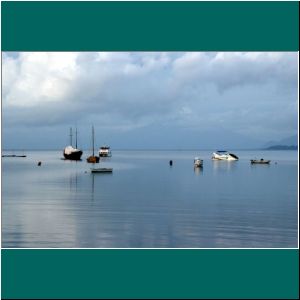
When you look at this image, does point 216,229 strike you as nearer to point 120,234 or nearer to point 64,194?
point 120,234

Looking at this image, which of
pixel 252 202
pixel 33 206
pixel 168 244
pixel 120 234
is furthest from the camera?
pixel 252 202

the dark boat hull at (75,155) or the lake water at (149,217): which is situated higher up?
the dark boat hull at (75,155)

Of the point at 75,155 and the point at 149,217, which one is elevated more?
the point at 75,155

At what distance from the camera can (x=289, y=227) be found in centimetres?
1283

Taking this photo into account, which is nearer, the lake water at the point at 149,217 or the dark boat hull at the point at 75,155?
the lake water at the point at 149,217

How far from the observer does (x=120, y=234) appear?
1136 centimetres

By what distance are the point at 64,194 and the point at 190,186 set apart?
792cm

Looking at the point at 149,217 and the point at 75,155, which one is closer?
the point at 149,217

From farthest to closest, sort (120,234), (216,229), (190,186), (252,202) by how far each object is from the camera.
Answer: (190,186), (252,202), (216,229), (120,234)

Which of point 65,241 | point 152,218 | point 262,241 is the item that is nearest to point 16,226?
point 65,241

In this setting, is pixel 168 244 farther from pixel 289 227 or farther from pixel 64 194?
pixel 64 194

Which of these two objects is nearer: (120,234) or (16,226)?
(120,234)

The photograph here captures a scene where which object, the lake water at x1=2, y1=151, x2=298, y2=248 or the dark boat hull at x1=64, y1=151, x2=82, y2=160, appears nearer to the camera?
the lake water at x1=2, y1=151, x2=298, y2=248

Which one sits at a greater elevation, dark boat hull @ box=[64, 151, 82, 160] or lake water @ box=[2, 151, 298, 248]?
dark boat hull @ box=[64, 151, 82, 160]
